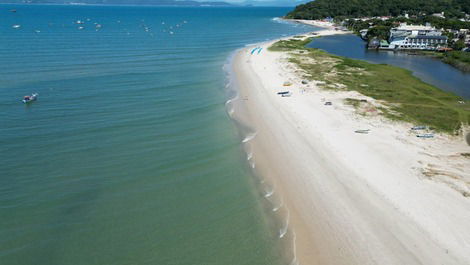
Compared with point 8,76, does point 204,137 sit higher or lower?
lower

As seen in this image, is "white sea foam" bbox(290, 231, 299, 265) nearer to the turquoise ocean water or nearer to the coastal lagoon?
the turquoise ocean water

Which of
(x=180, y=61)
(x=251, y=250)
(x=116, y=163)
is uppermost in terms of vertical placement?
(x=180, y=61)

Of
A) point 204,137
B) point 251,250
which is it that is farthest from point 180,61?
point 251,250

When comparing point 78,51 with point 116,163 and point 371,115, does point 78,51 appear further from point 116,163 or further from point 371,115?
point 371,115

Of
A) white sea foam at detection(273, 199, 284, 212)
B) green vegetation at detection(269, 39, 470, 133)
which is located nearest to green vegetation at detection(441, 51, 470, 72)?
green vegetation at detection(269, 39, 470, 133)

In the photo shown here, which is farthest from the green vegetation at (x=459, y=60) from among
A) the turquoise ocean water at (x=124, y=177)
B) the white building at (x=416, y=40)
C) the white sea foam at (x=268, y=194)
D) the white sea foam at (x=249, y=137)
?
the white sea foam at (x=268, y=194)

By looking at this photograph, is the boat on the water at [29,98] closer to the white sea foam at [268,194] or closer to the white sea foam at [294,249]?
the white sea foam at [268,194]
